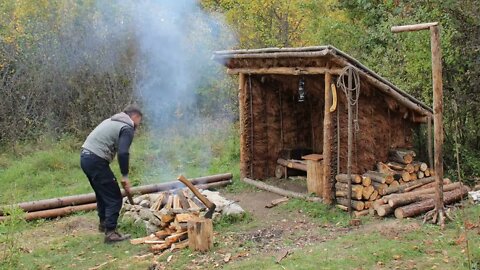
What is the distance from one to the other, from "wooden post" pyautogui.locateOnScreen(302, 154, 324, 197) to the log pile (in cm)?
154

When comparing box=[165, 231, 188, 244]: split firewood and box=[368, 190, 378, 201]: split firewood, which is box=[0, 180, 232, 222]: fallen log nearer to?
box=[165, 231, 188, 244]: split firewood

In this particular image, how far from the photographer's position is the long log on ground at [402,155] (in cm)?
925

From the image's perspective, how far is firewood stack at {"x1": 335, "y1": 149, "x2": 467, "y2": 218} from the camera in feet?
26.7

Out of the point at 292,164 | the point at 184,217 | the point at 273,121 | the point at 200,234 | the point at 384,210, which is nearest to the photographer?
the point at 200,234

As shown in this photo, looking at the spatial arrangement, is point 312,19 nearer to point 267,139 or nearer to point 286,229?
point 267,139

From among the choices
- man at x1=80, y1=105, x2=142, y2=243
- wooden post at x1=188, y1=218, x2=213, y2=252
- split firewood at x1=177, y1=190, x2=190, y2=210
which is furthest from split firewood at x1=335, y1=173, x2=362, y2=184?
man at x1=80, y1=105, x2=142, y2=243

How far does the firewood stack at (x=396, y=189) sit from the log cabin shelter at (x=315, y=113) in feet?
0.83

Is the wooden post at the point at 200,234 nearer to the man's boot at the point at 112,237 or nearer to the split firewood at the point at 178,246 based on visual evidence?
the split firewood at the point at 178,246

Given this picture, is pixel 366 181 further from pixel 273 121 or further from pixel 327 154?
pixel 273 121

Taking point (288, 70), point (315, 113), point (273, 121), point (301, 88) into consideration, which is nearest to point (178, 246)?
point (288, 70)

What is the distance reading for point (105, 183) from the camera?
7746 millimetres

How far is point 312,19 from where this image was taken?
1639cm

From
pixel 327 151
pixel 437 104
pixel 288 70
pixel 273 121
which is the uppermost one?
pixel 288 70

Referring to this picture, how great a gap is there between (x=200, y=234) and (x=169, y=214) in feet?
3.72
